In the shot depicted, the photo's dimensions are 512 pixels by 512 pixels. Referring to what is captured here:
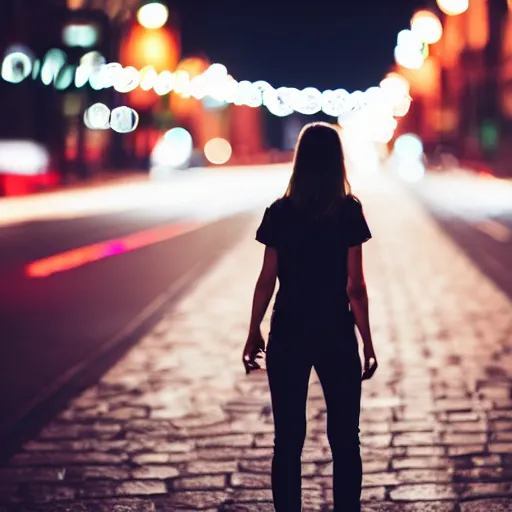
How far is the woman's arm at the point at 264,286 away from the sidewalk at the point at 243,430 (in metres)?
1.10

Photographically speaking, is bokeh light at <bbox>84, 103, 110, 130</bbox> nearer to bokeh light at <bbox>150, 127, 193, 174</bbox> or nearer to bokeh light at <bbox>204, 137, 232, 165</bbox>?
bokeh light at <bbox>150, 127, 193, 174</bbox>

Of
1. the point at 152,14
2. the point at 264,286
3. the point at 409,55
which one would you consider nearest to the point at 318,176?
the point at 264,286

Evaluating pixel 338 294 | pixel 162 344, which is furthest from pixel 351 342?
pixel 162 344

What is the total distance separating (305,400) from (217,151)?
112020mm

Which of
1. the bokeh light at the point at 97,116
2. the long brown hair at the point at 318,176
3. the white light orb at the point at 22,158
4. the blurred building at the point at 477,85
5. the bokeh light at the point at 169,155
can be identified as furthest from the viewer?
the bokeh light at the point at 169,155

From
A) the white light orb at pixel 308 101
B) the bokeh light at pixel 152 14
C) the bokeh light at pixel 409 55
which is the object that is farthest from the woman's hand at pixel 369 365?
the white light orb at pixel 308 101

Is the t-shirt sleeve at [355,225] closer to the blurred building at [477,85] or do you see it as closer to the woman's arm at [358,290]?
the woman's arm at [358,290]

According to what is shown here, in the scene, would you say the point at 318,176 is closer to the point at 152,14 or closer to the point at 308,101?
the point at 152,14

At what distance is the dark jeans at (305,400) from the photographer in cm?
411

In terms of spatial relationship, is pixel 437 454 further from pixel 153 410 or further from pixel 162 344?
pixel 162 344

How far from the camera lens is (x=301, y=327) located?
409 centimetres

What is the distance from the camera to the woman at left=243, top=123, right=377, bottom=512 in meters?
4.08

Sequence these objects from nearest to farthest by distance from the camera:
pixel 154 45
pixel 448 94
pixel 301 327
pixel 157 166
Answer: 1. pixel 301 327
2. pixel 157 166
3. pixel 154 45
4. pixel 448 94

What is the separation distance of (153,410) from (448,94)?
95.9 metres
